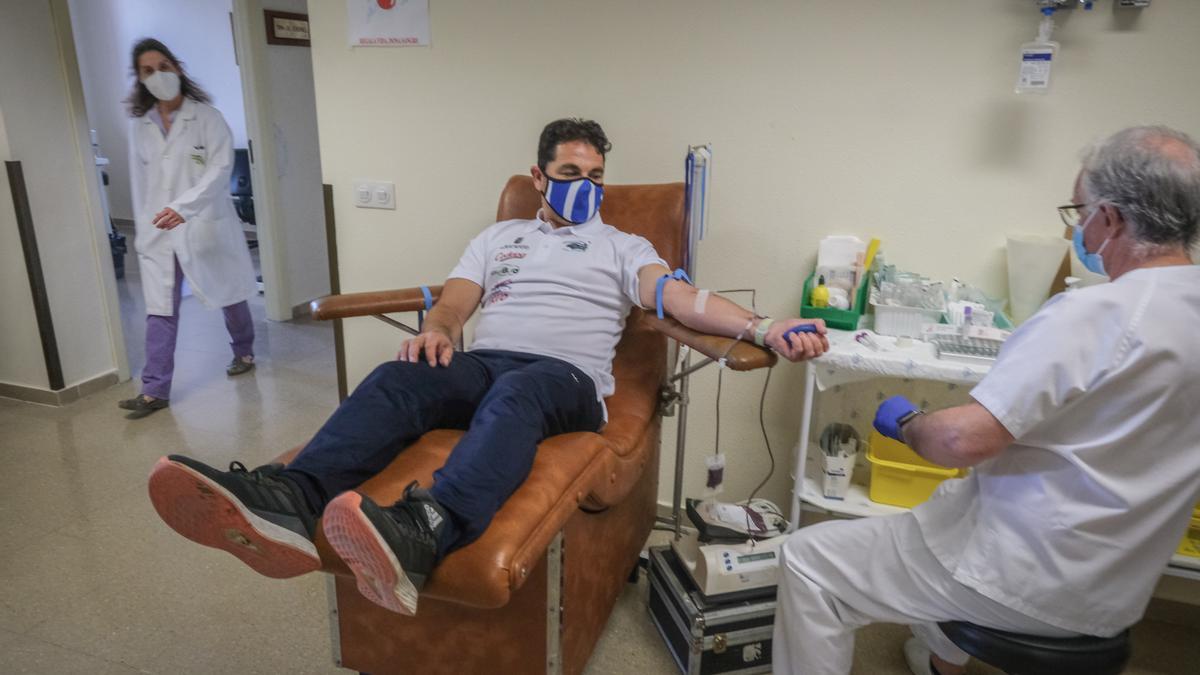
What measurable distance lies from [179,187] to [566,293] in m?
1.95

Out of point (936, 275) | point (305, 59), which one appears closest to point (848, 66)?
point (936, 275)

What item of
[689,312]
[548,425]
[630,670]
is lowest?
[630,670]

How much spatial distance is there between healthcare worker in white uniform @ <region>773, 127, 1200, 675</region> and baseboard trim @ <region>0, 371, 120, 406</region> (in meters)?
3.12

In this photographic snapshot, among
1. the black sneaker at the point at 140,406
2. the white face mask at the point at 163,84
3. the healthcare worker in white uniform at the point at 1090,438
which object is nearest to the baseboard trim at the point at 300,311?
the black sneaker at the point at 140,406

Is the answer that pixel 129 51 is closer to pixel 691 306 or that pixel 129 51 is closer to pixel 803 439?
pixel 691 306

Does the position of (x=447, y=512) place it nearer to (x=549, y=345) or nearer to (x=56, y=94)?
(x=549, y=345)

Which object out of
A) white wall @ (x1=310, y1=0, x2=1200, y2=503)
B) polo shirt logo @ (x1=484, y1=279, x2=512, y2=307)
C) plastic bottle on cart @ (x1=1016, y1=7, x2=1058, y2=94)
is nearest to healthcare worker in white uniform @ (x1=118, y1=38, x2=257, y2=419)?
white wall @ (x1=310, y1=0, x2=1200, y2=503)

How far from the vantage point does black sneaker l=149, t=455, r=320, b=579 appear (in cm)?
111

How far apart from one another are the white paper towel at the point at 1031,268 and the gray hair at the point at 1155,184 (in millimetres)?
671

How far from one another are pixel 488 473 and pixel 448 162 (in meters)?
1.36

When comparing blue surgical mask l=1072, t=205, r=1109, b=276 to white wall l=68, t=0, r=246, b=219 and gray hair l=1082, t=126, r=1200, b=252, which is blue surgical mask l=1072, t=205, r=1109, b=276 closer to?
gray hair l=1082, t=126, r=1200, b=252

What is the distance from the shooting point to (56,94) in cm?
284

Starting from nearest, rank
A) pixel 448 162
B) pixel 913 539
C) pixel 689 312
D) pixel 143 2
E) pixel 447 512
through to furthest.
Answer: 1. pixel 447 512
2. pixel 913 539
3. pixel 689 312
4. pixel 448 162
5. pixel 143 2

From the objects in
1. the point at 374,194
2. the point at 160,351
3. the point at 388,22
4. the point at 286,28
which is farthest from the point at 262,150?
the point at 388,22
